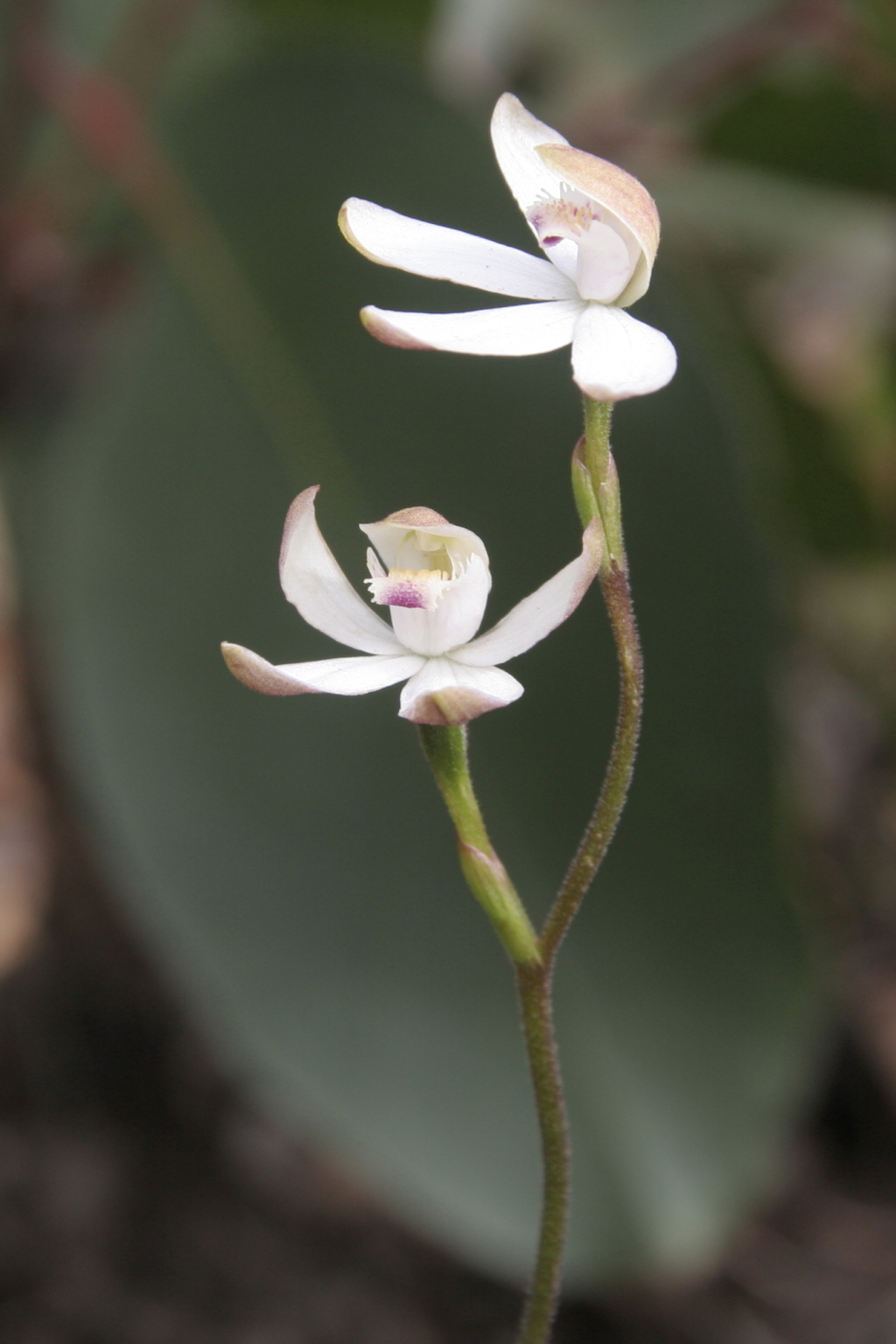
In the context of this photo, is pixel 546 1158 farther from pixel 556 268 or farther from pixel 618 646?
pixel 556 268

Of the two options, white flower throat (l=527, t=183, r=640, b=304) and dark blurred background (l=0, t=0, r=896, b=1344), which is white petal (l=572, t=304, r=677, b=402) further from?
dark blurred background (l=0, t=0, r=896, b=1344)

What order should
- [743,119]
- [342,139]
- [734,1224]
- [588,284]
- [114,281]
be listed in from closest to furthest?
[588,284]
[734,1224]
[342,139]
[114,281]
[743,119]

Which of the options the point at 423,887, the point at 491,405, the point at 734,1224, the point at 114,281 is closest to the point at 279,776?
the point at 423,887

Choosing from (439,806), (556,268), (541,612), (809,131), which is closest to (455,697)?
(541,612)

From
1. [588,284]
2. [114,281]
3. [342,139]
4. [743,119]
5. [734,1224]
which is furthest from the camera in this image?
[743,119]

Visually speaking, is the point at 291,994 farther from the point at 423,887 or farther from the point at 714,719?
the point at 714,719
